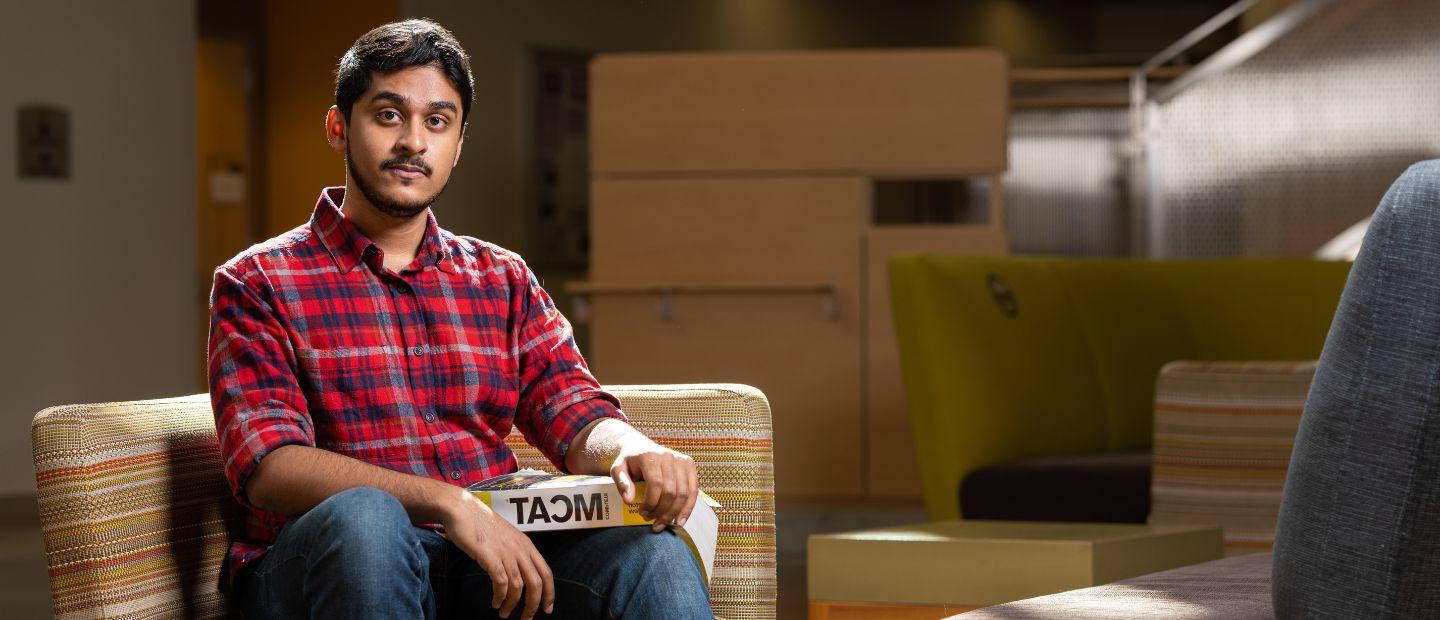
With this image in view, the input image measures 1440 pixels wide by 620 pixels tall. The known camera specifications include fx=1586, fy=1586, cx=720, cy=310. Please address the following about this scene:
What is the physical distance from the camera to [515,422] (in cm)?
182

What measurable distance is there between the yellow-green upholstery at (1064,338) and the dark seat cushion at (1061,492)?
64mm

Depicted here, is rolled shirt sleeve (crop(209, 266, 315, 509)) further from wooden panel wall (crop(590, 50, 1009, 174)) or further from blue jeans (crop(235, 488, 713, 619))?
wooden panel wall (crop(590, 50, 1009, 174))

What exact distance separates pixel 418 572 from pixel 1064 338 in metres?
2.36

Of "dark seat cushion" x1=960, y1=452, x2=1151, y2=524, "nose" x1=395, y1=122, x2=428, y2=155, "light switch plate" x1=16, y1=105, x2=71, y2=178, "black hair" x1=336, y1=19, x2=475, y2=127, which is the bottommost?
"dark seat cushion" x1=960, y1=452, x2=1151, y2=524

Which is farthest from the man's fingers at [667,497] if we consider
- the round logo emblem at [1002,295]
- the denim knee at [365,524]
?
the round logo emblem at [1002,295]

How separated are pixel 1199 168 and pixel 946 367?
2.34 m

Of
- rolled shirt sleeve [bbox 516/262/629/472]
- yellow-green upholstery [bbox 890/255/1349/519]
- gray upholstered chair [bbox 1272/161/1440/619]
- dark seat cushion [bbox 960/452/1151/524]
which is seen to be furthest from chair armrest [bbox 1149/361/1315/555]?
gray upholstered chair [bbox 1272/161/1440/619]

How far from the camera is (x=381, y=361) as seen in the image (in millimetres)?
1606

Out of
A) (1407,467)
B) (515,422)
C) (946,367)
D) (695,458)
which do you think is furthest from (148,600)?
(946,367)

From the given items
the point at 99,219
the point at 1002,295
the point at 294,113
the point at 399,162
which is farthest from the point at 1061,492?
the point at 294,113

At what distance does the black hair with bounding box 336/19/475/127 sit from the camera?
1.65m

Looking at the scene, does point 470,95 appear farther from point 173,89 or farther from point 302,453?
point 173,89

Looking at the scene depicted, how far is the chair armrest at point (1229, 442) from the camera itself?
9.23 feet

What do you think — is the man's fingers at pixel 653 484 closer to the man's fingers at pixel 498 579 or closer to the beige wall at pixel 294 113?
the man's fingers at pixel 498 579
